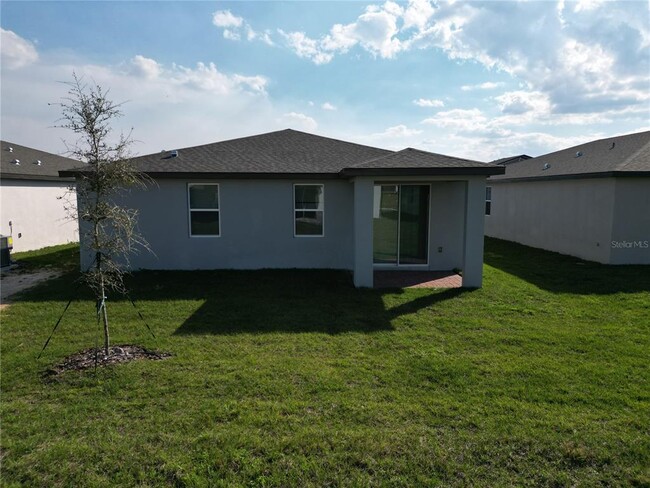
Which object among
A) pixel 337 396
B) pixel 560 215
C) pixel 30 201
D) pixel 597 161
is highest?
pixel 597 161

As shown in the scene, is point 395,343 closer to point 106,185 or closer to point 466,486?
point 466,486

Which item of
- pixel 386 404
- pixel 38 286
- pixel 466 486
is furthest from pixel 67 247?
pixel 466 486

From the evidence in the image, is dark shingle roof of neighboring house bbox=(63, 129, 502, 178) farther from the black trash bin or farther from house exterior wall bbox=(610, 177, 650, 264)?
house exterior wall bbox=(610, 177, 650, 264)

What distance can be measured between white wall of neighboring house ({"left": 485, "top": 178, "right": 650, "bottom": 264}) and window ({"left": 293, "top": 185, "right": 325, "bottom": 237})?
8447 mm

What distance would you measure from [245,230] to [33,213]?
1049 centimetres

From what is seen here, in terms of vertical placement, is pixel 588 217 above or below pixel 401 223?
above

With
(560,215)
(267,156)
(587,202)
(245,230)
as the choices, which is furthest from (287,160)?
(560,215)

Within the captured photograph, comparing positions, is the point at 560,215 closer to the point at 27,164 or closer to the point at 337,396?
the point at 337,396

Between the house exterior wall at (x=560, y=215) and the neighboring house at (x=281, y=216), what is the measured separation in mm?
4697

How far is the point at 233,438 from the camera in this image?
3.75 m

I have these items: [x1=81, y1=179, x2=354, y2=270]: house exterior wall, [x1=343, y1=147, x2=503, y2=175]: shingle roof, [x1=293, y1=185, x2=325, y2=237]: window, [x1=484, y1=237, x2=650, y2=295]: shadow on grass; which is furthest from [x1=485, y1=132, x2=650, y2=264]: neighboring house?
[x1=293, y1=185, x2=325, y2=237]: window

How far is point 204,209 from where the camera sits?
11438mm

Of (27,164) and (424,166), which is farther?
(27,164)

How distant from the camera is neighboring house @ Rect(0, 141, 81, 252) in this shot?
15141mm
